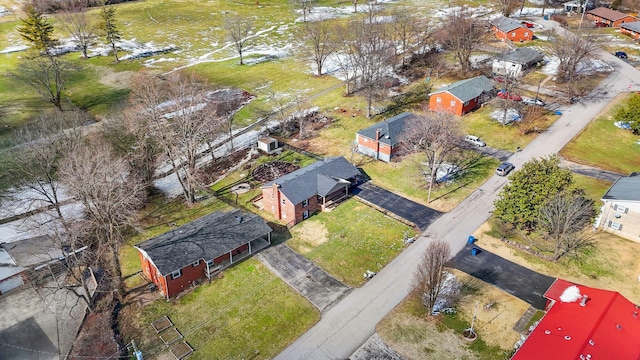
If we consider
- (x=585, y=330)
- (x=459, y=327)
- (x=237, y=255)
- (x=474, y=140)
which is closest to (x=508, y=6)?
(x=474, y=140)

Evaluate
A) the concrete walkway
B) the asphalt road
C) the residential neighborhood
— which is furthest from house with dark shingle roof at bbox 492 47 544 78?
the concrete walkway

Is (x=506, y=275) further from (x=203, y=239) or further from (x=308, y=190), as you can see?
(x=203, y=239)

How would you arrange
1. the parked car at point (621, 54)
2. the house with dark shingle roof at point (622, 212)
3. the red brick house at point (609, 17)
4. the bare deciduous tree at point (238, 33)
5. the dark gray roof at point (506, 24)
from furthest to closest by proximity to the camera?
the red brick house at point (609, 17), the dark gray roof at point (506, 24), the bare deciduous tree at point (238, 33), the parked car at point (621, 54), the house with dark shingle roof at point (622, 212)

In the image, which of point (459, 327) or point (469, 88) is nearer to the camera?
point (459, 327)

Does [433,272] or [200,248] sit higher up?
[433,272]

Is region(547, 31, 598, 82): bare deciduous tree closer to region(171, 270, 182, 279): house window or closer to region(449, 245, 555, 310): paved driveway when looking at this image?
region(449, 245, 555, 310): paved driveway

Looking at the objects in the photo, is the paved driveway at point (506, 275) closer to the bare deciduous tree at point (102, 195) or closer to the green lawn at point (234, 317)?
the green lawn at point (234, 317)

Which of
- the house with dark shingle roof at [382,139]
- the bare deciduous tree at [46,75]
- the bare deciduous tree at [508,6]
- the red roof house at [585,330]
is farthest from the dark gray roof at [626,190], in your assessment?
the bare deciduous tree at [508,6]
